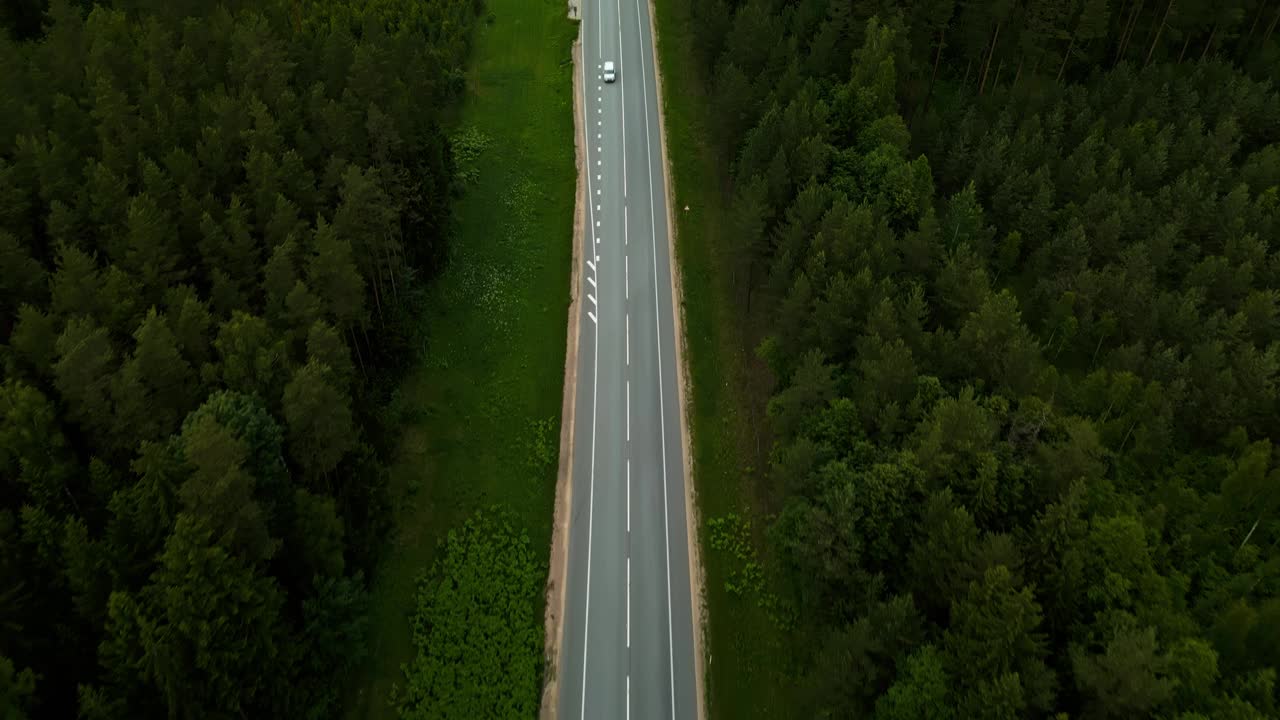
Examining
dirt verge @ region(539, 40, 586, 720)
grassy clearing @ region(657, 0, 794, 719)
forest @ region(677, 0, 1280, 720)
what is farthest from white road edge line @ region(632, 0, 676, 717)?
forest @ region(677, 0, 1280, 720)

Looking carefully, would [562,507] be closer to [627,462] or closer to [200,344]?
[627,462]

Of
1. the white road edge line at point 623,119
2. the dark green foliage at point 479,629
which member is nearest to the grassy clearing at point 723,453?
the white road edge line at point 623,119

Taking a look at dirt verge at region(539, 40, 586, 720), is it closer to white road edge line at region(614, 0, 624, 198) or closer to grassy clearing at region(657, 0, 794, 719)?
white road edge line at region(614, 0, 624, 198)

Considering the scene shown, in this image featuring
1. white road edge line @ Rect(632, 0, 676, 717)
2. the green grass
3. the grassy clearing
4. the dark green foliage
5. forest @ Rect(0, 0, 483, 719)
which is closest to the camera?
forest @ Rect(0, 0, 483, 719)

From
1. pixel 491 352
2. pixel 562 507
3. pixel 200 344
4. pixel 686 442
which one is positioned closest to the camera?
pixel 200 344

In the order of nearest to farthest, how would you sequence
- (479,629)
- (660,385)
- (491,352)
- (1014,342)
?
(1014,342)
(479,629)
(660,385)
(491,352)

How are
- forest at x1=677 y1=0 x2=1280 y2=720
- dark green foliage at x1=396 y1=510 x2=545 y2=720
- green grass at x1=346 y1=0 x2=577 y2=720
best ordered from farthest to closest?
green grass at x1=346 y1=0 x2=577 y2=720, dark green foliage at x1=396 y1=510 x2=545 y2=720, forest at x1=677 y1=0 x2=1280 y2=720

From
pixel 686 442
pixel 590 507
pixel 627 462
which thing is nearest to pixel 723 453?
pixel 686 442
